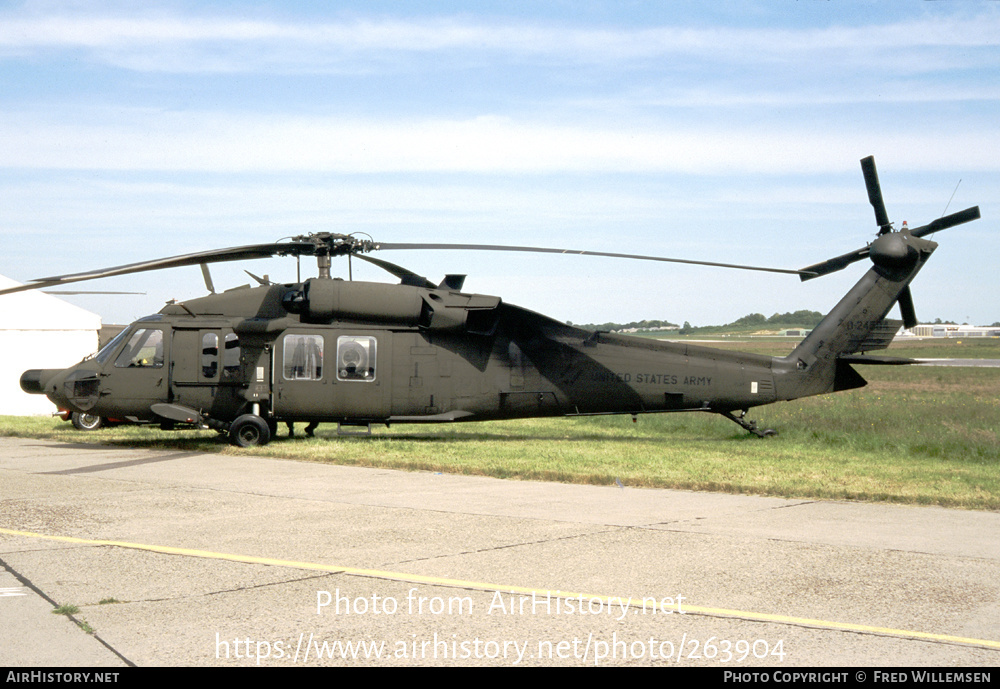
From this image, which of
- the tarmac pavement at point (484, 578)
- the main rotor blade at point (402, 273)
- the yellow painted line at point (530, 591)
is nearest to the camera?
the tarmac pavement at point (484, 578)

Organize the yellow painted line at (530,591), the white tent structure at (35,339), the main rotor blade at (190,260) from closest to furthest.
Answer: the yellow painted line at (530,591) → the main rotor blade at (190,260) → the white tent structure at (35,339)

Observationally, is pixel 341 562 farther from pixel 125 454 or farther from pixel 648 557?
pixel 125 454

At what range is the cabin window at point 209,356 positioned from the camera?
54.6 feet

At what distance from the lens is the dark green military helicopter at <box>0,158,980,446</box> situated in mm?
16422

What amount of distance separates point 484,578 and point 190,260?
9.35m

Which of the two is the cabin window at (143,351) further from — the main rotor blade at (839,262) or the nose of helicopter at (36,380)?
the main rotor blade at (839,262)

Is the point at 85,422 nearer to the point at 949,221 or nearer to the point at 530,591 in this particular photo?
the point at 530,591

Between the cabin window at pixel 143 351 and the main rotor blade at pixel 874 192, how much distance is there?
13.9 metres

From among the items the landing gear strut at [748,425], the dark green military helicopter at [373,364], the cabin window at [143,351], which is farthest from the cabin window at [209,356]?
the landing gear strut at [748,425]

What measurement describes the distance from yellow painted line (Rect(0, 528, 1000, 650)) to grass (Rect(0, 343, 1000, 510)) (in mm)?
5554

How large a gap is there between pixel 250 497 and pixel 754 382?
10.7 m

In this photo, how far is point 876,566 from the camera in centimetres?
735

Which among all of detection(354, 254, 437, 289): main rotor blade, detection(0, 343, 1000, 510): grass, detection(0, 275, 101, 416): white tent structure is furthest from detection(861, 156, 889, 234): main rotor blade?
detection(0, 275, 101, 416): white tent structure

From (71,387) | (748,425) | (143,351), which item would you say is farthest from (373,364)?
(748,425)
